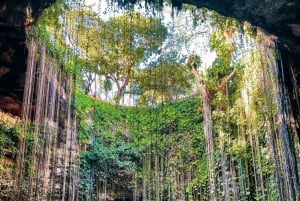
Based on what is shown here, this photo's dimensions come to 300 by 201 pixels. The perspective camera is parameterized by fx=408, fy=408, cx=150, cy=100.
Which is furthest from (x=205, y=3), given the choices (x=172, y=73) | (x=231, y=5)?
(x=172, y=73)

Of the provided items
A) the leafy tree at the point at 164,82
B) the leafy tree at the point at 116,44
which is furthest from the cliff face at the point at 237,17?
the leafy tree at the point at 164,82

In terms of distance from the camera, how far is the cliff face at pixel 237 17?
4895 mm

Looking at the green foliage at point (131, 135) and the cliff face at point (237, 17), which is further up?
the cliff face at point (237, 17)

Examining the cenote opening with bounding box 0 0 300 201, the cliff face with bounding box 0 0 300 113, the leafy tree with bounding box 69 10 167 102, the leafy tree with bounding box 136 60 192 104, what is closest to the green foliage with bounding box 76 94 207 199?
the cenote opening with bounding box 0 0 300 201

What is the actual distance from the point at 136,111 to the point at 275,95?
4.37 meters

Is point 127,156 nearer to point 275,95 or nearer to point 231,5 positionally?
point 275,95

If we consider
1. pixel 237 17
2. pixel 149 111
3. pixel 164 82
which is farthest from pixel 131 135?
pixel 237 17

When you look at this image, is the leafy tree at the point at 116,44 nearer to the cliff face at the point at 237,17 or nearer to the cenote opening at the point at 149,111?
the cenote opening at the point at 149,111

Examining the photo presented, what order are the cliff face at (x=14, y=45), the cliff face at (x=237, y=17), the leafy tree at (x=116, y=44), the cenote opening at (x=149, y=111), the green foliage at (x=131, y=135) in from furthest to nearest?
1. the green foliage at (x=131, y=135)
2. the leafy tree at (x=116, y=44)
3. the cenote opening at (x=149, y=111)
4. the cliff face at (x=14, y=45)
5. the cliff face at (x=237, y=17)

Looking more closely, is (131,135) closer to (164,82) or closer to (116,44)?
(164,82)

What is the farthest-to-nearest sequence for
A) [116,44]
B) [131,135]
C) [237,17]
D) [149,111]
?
[149,111] → [131,135] → [116,44] → [237,17]

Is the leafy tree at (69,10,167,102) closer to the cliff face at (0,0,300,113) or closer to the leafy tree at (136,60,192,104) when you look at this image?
the leafy tree at (136,60,192,104)

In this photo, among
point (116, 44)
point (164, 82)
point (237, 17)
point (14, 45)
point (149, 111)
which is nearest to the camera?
point (237, 17)

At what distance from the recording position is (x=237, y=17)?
5.27 m
